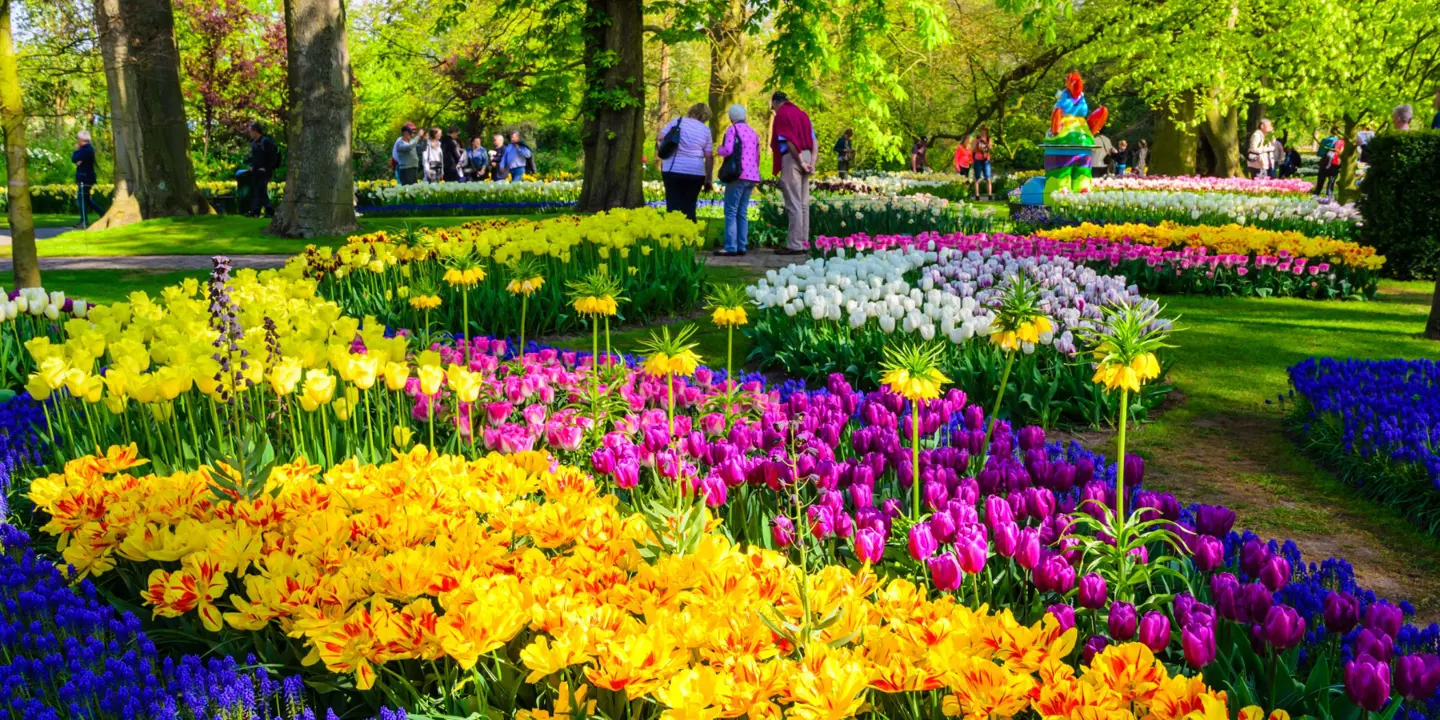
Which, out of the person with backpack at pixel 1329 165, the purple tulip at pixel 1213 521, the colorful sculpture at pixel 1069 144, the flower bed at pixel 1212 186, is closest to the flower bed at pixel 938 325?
the purple tulip at pixel 1213 521

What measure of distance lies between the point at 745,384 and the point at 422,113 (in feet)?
122

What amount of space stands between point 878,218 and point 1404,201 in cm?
582

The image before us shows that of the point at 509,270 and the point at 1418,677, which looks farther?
the point at 509,270

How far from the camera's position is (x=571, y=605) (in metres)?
2.19

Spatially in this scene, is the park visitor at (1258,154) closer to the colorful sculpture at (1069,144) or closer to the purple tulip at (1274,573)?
the colorful sculpture at (1069,144)

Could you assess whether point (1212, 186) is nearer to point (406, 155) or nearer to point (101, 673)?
point (406, 155)

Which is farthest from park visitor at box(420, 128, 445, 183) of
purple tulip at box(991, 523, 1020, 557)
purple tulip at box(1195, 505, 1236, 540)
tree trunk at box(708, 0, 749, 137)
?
purple tulip at box(991, 523, 1020, 557)

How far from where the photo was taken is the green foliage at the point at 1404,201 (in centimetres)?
1186

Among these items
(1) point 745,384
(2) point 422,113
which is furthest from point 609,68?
(2) point 422,113

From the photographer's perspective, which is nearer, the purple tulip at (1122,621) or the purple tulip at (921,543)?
the purple tulip at (1122,621)

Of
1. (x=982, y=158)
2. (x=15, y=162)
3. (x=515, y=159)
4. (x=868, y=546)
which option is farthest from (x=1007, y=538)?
(x=982, y=158)

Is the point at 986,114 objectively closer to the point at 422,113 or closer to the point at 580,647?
the point at 422,113

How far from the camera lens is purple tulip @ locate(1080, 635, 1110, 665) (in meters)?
2.29

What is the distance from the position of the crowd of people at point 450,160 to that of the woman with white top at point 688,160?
13.6 metres
